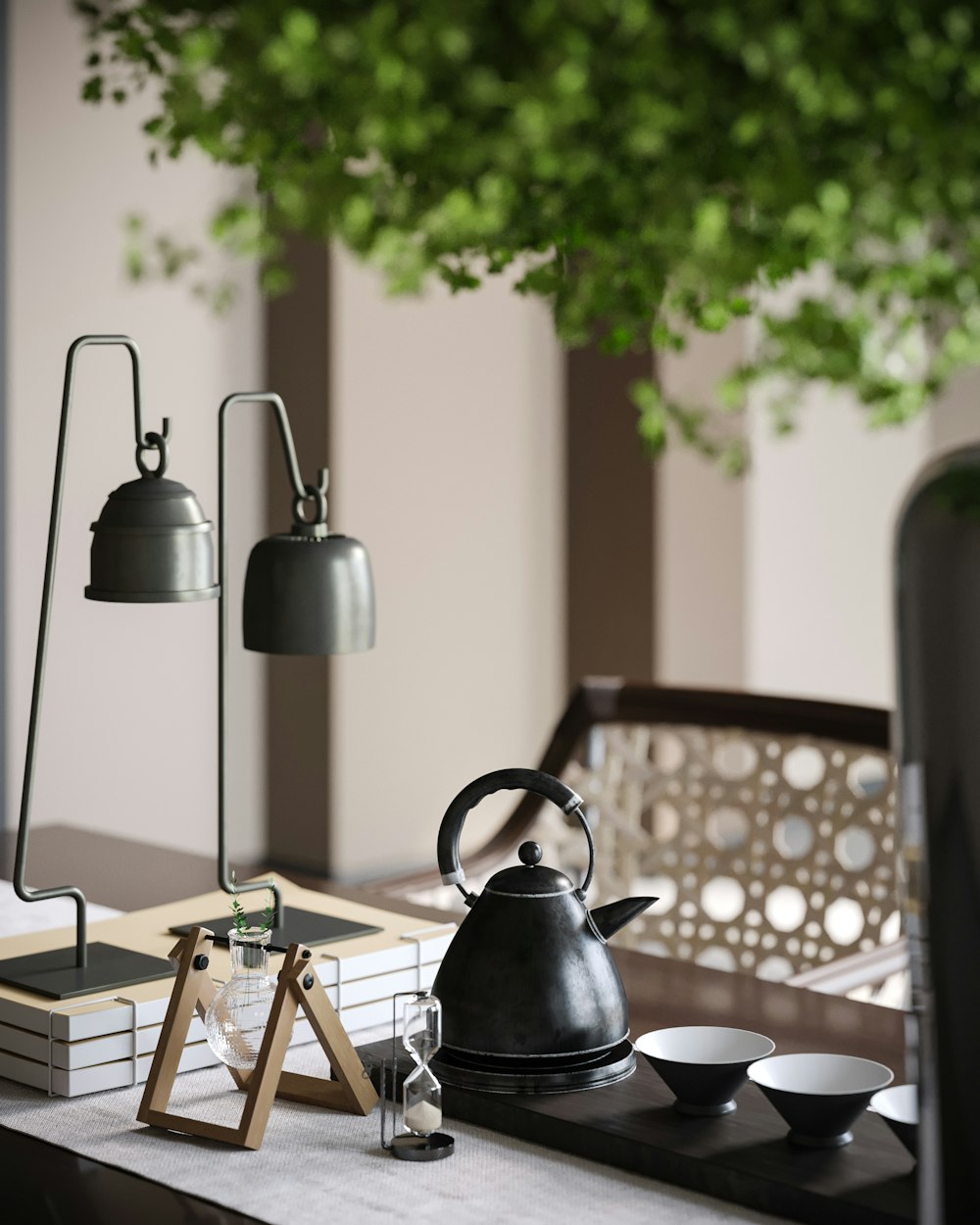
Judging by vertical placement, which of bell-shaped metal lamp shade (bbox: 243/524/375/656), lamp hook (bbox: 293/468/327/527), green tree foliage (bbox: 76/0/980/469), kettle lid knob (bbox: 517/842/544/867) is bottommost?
kettle lid knob (bbox: 517/842/544/867)

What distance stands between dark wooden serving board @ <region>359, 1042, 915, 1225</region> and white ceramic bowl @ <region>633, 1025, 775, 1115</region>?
12 millimetres

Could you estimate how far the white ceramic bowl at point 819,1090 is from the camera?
1.12 m

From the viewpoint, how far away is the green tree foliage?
2.08ft

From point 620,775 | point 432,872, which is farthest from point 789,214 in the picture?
point 620,775

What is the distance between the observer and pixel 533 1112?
1211 mm

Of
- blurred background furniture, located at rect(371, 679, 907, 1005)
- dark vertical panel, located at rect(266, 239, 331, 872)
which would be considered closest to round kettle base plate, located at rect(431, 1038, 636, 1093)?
blurred background furniture, located at rect(371, 679, 907, 1005)

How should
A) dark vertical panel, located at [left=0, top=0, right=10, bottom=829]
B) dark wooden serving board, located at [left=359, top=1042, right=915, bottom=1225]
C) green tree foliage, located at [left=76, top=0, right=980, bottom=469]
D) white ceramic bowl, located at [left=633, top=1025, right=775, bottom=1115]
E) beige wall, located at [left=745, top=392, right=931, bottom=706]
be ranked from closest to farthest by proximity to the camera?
green tree foliage, located at [left=76, top=0, right=980, bottom=469]
dark wooden serving board, located at [left=359, top=1042, right=915, bottom=1225]
white ceramic bowl, located at [left=633, top=1025, right=775, bottom=1115]
dark vertical panel, located at [left=0, top=0, right=10, bottom=829]
beige wall, located at [left=745, top=392, right=931, bottom=706]

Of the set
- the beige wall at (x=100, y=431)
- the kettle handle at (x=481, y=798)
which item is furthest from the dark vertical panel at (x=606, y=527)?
the kettle handle at (x=481, y=798)

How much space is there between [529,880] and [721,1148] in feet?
0.82

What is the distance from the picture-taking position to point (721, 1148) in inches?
44.7

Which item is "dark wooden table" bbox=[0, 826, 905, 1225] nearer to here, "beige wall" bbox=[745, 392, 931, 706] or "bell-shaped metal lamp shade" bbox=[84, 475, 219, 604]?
"bell-shaped metal lamp shade" bbox=[84, 475, 219, 604]

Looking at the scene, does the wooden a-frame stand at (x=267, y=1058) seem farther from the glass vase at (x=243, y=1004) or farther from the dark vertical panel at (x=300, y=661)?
the dark vertical panel at (x=300, y=661)

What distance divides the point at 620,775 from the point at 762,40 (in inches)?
78.5

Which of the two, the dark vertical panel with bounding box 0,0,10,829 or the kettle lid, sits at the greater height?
the dark vertical panel with bounding box 0,0,10,829
